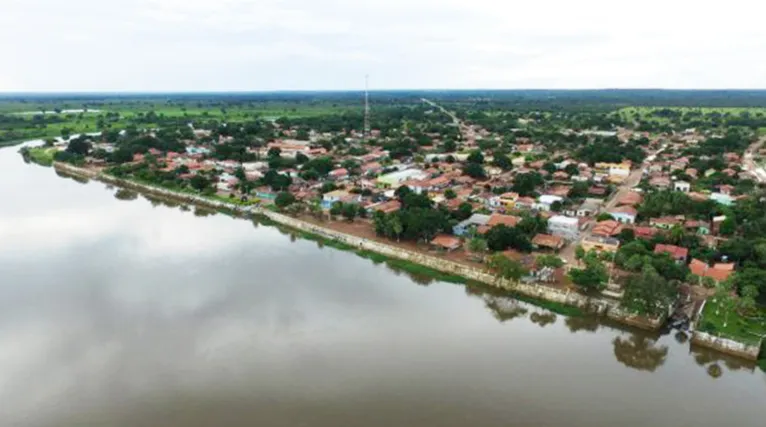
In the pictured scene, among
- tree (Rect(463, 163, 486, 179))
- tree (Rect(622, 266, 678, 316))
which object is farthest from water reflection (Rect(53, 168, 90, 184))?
tree (Rect(622, 266, 678, 316))

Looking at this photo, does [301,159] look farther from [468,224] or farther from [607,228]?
[607,228]

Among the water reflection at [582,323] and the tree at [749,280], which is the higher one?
the tree at [749,280]

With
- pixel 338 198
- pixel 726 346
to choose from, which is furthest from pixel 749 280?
pixel 338 198

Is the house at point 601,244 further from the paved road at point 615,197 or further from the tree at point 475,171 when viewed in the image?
the tree at point 475,171

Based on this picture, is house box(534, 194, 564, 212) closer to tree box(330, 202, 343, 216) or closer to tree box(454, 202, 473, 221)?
tree box(454, 202, 473, 221)

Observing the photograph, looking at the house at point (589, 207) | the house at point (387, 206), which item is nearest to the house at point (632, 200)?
the house at point (589, 207)

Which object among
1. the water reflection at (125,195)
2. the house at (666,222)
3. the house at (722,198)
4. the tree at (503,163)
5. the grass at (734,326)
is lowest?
the water reflection at (125,195)

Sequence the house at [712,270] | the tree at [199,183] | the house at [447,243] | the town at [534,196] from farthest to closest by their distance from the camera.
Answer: the tree at [199,183] < the house at [447,243] < the house at [712,270] < the town at [534,196]
